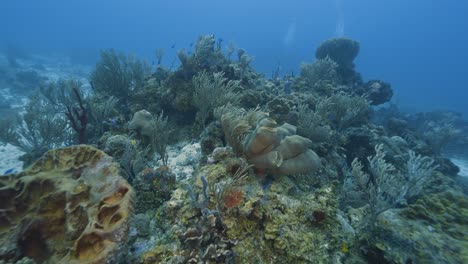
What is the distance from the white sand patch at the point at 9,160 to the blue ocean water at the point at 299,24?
355 ft

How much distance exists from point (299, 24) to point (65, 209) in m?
169

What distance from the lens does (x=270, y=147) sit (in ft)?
12.5

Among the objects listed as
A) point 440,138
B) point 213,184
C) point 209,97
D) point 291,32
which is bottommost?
point 213,184

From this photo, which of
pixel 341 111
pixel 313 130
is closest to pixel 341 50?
pixel 341 111

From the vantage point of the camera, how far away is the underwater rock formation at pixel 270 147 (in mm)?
3721

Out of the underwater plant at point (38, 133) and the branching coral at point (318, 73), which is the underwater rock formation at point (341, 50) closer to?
the branching coral at point (318, 73)

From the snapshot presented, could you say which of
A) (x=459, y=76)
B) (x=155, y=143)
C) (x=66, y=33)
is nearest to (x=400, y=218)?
(x=155, y=143)

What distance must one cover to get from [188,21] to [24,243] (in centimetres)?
19601

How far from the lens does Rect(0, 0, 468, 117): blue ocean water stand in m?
117

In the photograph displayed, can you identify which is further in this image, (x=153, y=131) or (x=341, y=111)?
(x=341, y=111)

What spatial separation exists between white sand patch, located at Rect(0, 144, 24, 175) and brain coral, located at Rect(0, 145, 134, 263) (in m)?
5.59

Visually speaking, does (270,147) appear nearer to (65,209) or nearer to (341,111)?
(65,209)

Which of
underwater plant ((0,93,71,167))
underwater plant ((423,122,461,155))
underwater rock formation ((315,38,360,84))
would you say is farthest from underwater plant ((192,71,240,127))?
underwater rock formation ((315,38,360,84))

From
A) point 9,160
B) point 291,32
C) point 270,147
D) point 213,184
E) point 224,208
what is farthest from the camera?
point 291,32
